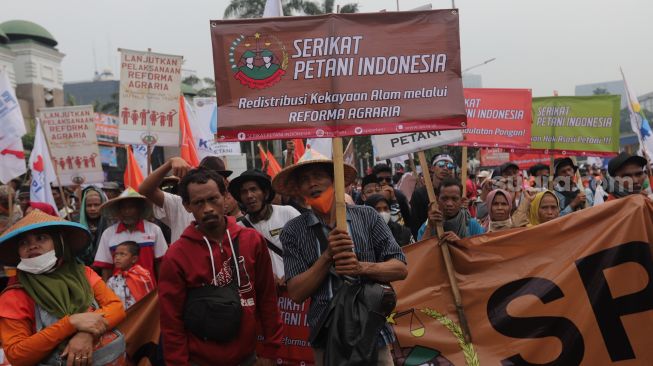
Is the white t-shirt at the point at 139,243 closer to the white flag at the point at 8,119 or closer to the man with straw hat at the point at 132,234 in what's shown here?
the man with straw hat at the point at 132,234

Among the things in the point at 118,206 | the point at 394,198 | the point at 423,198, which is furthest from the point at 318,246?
the point at 394,198

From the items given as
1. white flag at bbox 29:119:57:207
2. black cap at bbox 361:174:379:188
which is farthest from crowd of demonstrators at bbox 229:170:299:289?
white flag at bbox 29:119:57:207

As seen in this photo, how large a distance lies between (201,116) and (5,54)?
35085 millimetres

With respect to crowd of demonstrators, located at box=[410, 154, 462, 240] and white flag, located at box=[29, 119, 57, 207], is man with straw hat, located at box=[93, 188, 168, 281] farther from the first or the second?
white flag, located at box=[29, 119, 57, 207]

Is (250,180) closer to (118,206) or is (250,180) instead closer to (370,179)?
(118,206)

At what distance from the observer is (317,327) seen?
2961 mm

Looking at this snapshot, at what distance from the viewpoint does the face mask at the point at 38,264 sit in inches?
116

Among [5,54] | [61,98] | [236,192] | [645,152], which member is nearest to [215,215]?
[236,192]

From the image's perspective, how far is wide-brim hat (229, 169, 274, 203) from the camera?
4488mm

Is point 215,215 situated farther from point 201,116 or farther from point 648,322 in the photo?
point 201,116

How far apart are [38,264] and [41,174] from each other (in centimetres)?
482

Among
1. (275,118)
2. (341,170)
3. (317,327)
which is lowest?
(317,327)

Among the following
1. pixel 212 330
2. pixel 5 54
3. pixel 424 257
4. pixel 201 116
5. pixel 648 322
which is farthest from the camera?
pixel 5 54

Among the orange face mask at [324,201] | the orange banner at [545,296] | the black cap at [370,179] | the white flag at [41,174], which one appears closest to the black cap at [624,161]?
the orange banner at [545,296]
